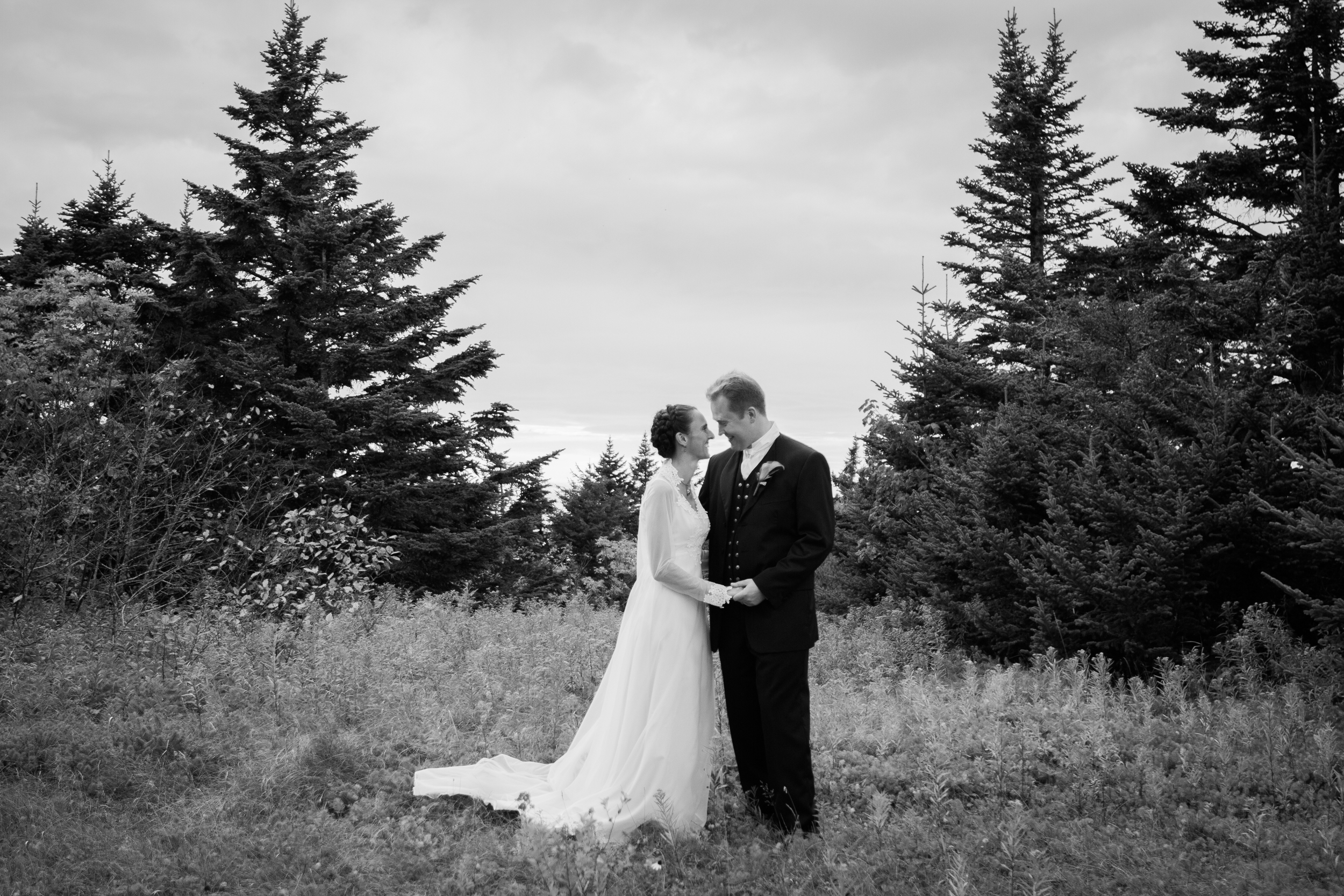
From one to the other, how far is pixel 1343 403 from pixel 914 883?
6932 mm

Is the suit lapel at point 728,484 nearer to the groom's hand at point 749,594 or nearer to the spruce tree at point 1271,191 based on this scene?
the groom's hand at point 749,594

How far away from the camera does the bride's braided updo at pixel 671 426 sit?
527 cm

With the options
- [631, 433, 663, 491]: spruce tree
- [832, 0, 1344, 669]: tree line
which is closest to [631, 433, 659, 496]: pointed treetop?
[631, 433, 663, 491]: spruce tree

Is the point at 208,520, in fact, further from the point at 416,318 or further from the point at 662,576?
the point at 416,318

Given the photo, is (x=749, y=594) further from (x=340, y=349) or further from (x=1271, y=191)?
(x=340, y=349)

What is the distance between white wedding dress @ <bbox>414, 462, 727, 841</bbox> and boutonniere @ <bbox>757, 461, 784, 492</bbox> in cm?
48

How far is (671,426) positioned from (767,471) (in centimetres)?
62

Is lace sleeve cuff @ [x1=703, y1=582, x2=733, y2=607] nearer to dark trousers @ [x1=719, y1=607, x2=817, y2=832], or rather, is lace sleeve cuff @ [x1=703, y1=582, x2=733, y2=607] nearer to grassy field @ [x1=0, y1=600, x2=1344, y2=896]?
dark trousers @ [x1=719, y1=607, x2=817, y2=832]

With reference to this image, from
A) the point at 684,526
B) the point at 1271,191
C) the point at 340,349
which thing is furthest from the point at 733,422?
the point at 340,349

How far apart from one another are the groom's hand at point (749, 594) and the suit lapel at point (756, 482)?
432 mm

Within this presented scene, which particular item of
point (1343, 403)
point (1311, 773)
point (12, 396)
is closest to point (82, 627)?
point (12, 396)

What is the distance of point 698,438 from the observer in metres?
5.31

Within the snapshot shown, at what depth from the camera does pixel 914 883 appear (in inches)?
175

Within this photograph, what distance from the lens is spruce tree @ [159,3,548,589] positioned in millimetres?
21688
